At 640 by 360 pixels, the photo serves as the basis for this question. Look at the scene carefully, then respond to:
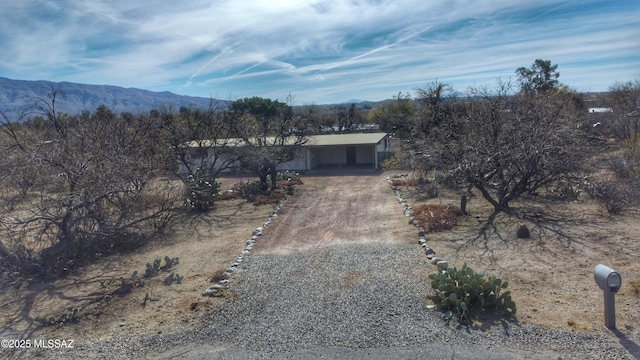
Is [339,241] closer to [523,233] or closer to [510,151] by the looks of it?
[523,233]

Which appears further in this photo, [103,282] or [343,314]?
[103,282]

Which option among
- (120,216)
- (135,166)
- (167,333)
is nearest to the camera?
(167,333)

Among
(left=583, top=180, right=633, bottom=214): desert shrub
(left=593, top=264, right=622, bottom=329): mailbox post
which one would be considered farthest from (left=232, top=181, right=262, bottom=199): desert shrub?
(left=593, top=264, right=622, bottom=329): mailbox post

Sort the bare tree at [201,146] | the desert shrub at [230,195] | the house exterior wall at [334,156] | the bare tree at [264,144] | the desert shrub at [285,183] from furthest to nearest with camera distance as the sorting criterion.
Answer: the house exterior wall at [334,156] → the desert shrub at [285,183] → the desert shrub at [230,195] → the bare tree at [264,144] → the bare tree at [201,146]

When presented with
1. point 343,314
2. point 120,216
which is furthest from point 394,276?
point 120,216

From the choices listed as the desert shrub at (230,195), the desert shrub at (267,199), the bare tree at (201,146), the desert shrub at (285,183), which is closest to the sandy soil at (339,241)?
the bare tree at (201,146)

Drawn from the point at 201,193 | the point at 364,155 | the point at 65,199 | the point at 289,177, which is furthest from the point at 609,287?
the point at 364,155

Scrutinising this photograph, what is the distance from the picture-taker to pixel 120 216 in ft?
34.9

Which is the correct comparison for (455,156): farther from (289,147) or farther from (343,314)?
(289,147)

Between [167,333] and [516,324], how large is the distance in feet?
16.9

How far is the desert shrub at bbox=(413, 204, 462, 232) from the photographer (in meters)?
11.9

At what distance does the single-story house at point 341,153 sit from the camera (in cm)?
2823

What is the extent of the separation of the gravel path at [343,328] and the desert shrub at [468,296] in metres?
0.27

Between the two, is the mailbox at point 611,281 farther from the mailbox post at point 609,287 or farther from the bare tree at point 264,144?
the bare tree at point 264,144
